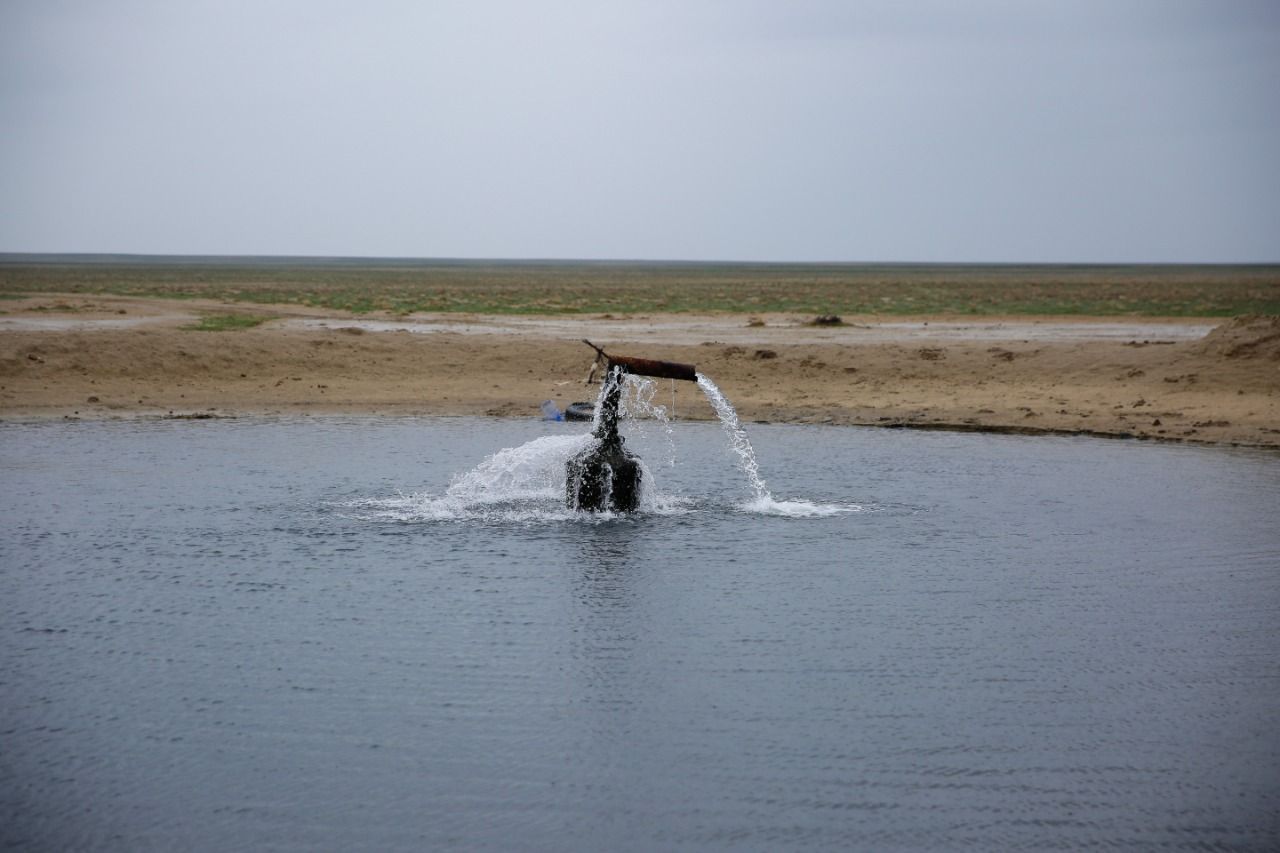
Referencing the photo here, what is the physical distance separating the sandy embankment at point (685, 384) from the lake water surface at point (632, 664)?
6647mm

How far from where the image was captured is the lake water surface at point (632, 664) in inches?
258

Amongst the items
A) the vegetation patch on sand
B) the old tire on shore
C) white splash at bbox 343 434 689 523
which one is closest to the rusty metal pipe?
white splash at bbox 343 434 689 523

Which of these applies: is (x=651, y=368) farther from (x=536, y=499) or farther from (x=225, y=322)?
(x=225, y=322)

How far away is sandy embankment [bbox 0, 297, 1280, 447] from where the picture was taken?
21.7 metres

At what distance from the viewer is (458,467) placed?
634 inches

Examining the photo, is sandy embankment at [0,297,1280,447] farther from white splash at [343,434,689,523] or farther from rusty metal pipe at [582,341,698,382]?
rusty metal pipe at [582,341,698,382]

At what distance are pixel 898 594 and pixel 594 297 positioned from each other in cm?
5386

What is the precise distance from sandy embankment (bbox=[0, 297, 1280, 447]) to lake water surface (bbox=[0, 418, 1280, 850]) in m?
6.65

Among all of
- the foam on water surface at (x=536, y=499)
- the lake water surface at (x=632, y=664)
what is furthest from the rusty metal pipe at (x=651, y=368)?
the lake water surface at (x=632, y=664)

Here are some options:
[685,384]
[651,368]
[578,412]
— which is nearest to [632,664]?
[651,368]

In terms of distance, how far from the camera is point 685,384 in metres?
25.2

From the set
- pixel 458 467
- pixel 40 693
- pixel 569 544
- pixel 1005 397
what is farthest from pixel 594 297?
pixel 40 693

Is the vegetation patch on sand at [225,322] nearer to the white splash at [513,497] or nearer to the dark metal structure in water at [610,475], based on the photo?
the white splash at [513,497]

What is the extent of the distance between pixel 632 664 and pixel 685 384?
1675 cm
